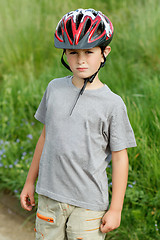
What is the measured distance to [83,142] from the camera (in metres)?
1.99

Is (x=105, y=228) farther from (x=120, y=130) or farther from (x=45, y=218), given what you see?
(x=120, y=130)

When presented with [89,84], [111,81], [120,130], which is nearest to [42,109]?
[89,84]

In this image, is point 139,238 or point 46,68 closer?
point 139,238

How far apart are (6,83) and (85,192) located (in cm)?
294

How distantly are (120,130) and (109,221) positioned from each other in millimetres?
518

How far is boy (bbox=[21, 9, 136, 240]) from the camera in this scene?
1981 mm

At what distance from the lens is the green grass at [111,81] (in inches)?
118

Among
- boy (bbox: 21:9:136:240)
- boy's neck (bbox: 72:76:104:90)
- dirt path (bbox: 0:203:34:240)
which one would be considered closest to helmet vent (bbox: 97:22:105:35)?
boy (bbox: 21:9:136:240)

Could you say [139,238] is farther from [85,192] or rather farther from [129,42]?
[129,42]

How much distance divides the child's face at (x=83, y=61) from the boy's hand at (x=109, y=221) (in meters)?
0.79

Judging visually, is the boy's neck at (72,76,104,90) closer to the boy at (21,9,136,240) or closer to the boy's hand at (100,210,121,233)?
the boy at (21,9,136,240)

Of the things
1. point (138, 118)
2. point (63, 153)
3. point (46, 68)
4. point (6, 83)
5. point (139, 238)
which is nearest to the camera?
point (63, 153)

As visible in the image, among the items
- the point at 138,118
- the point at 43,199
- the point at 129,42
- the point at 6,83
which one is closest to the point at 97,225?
the point at 43,199

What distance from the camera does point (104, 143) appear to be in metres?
2.04
